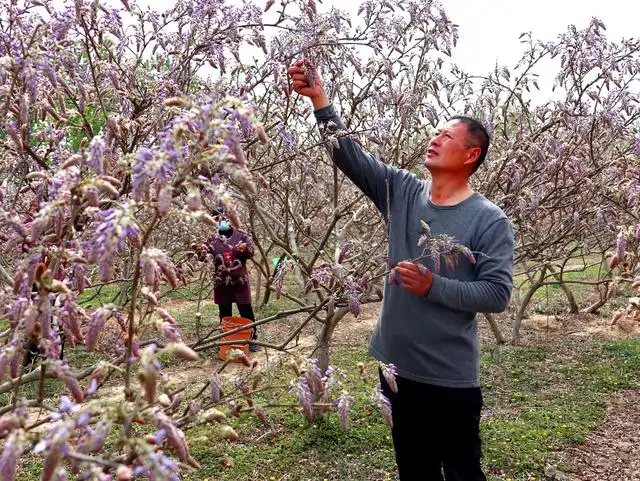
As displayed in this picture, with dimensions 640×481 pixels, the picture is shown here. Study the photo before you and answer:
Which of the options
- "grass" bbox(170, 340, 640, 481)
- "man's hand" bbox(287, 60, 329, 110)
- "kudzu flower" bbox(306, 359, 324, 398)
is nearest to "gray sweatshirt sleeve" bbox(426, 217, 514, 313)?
"kudzu flower" bbox(306, 359, 324, 398)

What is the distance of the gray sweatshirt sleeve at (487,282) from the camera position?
2408 millimetres

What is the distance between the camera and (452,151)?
270cm

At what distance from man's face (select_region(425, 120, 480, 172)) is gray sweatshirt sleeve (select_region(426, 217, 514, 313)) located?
31 centimetres

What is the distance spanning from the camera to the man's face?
2701 mm

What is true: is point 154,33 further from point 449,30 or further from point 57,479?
point 57,479

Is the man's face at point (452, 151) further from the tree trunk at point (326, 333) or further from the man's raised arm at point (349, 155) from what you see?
the tree trunk at point (326, 333)

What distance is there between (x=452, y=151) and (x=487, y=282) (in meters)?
0.59

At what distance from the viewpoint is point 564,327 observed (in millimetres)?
9180

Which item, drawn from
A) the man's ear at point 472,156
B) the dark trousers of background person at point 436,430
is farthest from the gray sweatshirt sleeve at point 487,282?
the dark trousers of background person at point 436,430

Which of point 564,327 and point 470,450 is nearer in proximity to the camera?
point 470,450

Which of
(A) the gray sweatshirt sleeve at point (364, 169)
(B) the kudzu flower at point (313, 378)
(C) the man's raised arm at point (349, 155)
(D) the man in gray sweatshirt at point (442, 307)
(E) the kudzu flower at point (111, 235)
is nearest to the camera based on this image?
(E) the kudzu flower at point (111, 235)

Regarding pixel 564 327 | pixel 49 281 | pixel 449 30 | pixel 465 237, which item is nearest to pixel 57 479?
pixel 49 281

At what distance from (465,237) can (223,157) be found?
5.27 ft

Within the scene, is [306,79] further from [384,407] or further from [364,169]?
[384,407]
